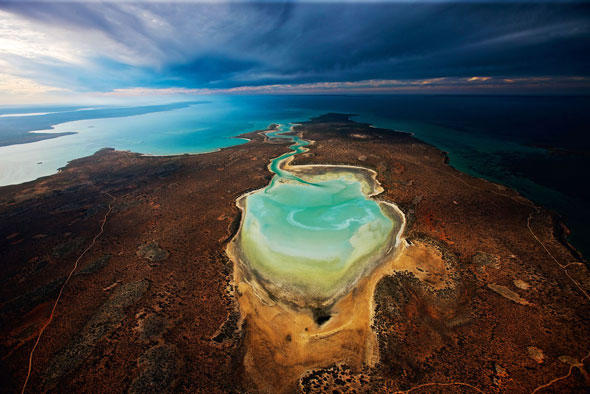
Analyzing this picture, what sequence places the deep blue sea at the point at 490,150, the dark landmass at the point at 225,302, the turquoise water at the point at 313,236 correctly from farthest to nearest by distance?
the deep blue sea at the point at 490,150 < the turquoise water at the point at 313,236 < the dark landmass at the point at 225,302

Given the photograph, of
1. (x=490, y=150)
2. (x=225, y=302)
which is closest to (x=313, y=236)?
(x=225, y=302)

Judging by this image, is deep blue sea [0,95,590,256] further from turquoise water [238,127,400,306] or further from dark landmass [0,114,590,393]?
turquoise water [238,127,400,306]

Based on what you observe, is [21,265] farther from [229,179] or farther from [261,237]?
[229,179]

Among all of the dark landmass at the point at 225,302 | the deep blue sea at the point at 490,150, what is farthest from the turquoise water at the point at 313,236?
the deep blue sea at the point at 490,150

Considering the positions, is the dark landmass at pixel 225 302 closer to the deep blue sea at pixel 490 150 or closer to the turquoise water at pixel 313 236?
the turquoise water at pixel 313 236

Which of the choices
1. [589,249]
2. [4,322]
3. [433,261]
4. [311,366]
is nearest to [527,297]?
[433,261]
